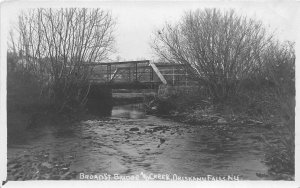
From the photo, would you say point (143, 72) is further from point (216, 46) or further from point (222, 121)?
point (222, 121)

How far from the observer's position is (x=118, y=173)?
3318mm

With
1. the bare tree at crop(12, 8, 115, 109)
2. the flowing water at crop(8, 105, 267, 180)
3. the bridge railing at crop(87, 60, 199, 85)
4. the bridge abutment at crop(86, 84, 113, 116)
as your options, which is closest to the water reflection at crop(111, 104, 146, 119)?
the bridge abutment at crop(86, 84, 113, 116)

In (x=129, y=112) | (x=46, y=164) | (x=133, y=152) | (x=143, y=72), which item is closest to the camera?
(x=46, y=164)

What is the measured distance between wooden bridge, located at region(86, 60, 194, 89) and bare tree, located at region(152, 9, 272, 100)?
138mm

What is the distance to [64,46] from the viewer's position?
3.98m

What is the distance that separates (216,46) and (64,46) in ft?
6.21

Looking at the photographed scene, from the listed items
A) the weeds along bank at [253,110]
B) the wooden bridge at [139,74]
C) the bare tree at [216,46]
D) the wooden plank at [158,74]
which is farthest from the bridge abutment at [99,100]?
the bare tree at [216,46]

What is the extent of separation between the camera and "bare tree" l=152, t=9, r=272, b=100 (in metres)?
3.62

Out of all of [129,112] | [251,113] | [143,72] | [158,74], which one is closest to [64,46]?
[143,72]

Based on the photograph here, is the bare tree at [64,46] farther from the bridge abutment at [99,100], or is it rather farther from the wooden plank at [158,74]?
the wooden plank at [158,74]

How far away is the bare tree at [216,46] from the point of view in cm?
362

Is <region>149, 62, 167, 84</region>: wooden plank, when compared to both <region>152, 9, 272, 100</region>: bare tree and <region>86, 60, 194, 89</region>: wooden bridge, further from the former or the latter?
<region>152, 9, 272, 100</region>: bare tree

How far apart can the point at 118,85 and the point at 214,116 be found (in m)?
1.44

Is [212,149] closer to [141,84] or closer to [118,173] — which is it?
[118,173]
